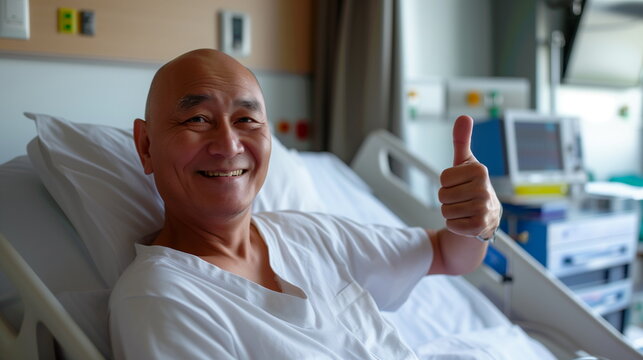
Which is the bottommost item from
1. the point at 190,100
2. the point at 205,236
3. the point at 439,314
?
the point at 439,314

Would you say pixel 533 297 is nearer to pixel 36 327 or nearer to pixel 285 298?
pixel 285 298

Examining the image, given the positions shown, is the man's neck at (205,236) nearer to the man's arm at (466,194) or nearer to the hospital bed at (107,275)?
the hospital bed at (107,275)

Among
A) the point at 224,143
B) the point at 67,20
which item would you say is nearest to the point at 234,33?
the point at 67,20

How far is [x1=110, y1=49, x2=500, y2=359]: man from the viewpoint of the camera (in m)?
0.76

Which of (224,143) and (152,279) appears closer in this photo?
(152,279)

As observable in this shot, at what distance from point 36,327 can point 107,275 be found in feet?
0.67

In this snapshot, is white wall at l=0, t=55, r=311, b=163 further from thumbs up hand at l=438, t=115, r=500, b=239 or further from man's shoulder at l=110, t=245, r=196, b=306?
thumbs up hand at l=438, t=115, r=500, b=239

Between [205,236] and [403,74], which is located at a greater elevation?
[403,74]

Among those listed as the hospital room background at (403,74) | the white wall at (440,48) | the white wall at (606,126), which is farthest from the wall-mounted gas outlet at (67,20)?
the white wall at (606,126)

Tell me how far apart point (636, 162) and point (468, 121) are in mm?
3428

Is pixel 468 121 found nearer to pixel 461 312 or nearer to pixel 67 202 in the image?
pixel 461 312

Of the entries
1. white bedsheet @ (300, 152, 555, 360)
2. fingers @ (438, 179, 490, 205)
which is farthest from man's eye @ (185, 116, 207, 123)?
white bedsheet @ (300, 152, 555, 360)

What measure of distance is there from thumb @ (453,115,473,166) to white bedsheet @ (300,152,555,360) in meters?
0.40

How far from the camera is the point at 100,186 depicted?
1087mm
